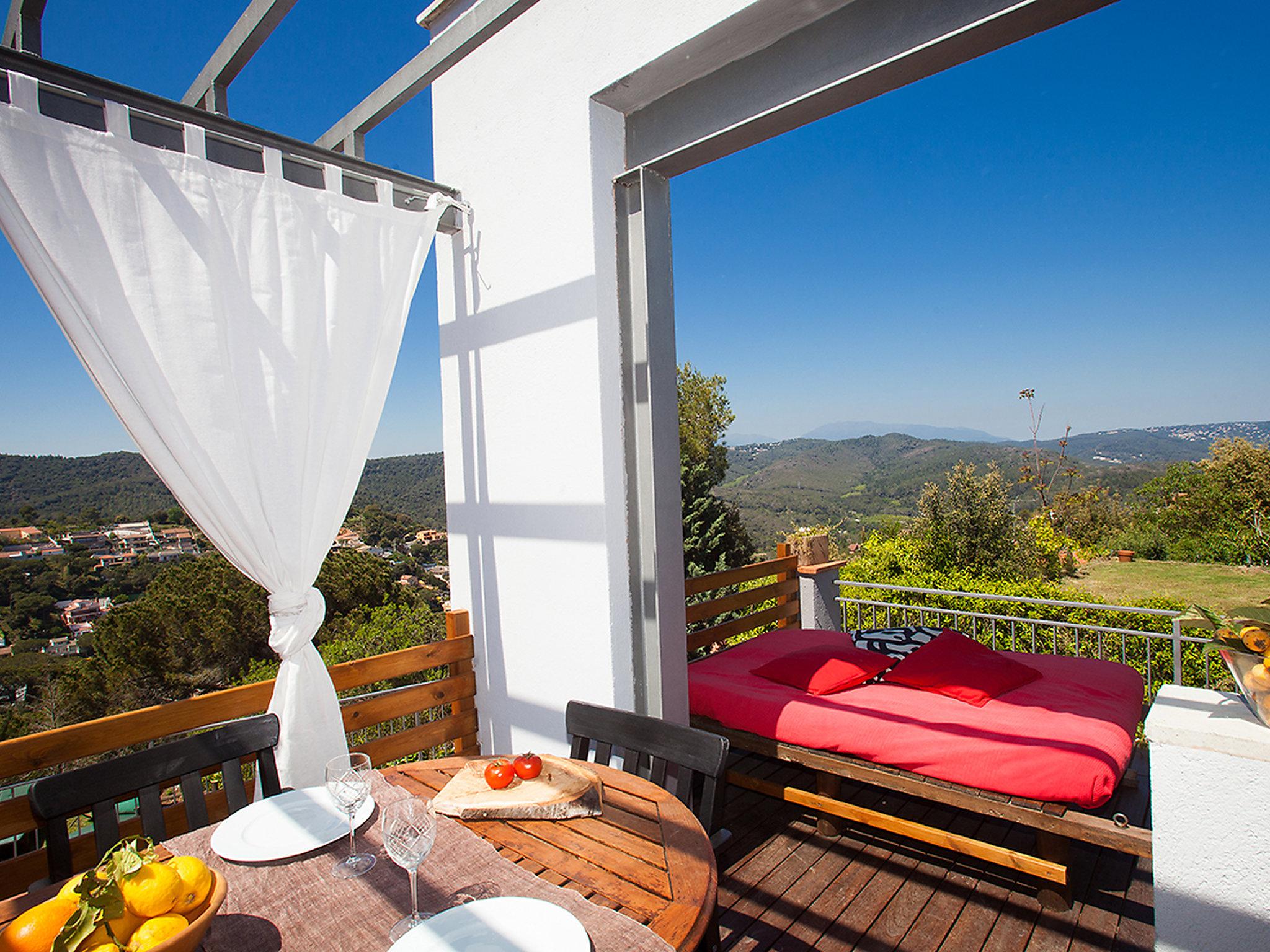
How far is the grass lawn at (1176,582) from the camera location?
6.88m

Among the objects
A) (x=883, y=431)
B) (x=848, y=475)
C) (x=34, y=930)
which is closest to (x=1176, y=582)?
(x=848, y=475)

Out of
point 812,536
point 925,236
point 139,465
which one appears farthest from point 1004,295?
point 139,465

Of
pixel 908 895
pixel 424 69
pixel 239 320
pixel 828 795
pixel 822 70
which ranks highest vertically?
pixel 424 69

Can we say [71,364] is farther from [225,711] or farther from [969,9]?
[969,9]

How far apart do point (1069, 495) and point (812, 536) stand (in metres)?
6.38

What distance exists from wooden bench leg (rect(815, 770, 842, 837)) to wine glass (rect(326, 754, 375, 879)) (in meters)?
1.77

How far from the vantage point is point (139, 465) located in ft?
9.81

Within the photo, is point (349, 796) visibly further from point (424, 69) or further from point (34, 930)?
point (424, 69)

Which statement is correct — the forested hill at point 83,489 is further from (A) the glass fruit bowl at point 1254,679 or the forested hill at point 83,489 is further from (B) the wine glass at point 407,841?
(A) the glass fruit bowl at point 1254,679

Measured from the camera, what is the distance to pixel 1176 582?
24.1 ft

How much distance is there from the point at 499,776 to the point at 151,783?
0.75m

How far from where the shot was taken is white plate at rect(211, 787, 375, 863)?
44.4 inches

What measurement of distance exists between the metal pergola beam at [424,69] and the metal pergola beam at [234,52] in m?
0.33

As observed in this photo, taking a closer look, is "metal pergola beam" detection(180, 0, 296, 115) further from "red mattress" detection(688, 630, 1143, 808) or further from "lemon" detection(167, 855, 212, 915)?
"red mattress" detection(688, 630, 1143, 808)
